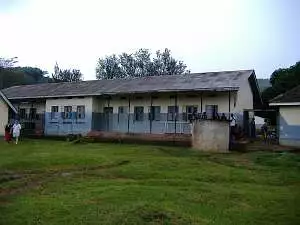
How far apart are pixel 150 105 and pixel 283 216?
86.3 ft

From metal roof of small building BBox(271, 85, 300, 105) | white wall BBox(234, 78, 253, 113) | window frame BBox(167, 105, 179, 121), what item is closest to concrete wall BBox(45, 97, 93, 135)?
window frame BBox(167, 105, 179, 121)

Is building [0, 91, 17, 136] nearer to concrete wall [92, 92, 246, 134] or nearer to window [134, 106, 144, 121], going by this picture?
concrete wall [92, 92, 246, 134]

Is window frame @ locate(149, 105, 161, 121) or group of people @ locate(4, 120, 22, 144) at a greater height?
window frame @ locate(149, 105, 161, 121)

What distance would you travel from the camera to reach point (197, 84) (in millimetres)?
34469

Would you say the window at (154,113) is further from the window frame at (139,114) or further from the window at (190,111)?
the window at (190,111)

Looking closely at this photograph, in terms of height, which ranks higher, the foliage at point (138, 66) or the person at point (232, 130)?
the foliage at point (138, 66)

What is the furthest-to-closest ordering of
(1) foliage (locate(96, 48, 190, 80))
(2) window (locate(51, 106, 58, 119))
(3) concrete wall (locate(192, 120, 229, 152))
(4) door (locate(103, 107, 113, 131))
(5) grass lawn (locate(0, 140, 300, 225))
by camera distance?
(1) foliage (locate(96, 48, 190, 80)) < (2) window (locate(51, 106, 58, 119)) < (4) door (locate(103, 107, 113, 131)) < (3) concrete wall (locate(192, 120, 229, 152)) < (5) grass lawn (locate(0, 140, 300, 225))

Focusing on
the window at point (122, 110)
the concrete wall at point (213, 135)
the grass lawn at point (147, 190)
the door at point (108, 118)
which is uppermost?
the window at point (122, 110)

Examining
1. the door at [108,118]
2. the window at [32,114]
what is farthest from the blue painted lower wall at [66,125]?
the window at [32,114]

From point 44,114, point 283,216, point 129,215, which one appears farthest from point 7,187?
point 44,114

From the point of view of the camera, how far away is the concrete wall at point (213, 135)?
28.0 m

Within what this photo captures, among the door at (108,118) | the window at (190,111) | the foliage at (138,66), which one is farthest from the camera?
the foliage at (138,66)

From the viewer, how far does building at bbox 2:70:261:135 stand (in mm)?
33875

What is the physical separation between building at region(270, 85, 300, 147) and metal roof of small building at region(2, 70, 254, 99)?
9.88ft
